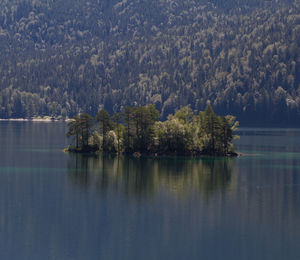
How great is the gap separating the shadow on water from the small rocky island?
7.42 metres

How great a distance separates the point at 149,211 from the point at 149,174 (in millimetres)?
41645

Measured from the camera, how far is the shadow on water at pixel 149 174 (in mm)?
116700

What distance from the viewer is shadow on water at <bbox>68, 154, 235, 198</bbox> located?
11670 centimetres

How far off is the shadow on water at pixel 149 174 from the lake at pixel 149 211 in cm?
21

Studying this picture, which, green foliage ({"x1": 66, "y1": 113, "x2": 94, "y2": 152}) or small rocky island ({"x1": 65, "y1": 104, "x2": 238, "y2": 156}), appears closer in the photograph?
small rocky island ({"x1": 65, "y1": 104, "x2": 238, "y2": 156})

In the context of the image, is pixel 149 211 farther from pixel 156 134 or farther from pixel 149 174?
pixel 156 134

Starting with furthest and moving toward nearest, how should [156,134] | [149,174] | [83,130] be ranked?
[83,130]
[156,134]
[149,174]

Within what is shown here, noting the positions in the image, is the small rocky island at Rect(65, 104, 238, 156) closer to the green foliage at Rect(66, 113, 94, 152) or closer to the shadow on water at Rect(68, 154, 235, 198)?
the green foliage at Rect(66, 113, 94, 152)

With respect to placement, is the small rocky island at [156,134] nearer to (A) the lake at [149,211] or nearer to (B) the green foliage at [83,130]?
(B) the green foliage at [83,130]

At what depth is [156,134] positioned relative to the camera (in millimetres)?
175000

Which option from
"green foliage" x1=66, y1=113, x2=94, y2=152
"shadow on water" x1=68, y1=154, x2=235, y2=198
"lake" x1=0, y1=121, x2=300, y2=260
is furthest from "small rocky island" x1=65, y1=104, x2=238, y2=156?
"lake" x1=0, y1=121, x2=300, y2=260

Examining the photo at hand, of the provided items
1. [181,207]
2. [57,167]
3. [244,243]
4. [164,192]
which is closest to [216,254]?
[244,243]

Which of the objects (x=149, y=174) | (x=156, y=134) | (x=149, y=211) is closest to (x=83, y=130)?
(x=156, y=134)

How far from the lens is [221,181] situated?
125625 millimetres
